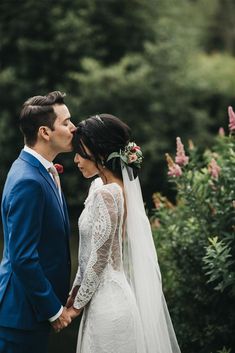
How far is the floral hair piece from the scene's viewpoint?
3.98 m

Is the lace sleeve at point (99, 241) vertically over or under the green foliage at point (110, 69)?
under

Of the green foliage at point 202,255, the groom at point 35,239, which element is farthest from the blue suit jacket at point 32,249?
the green foliage at point 202,255

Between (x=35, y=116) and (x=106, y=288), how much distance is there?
1.13m

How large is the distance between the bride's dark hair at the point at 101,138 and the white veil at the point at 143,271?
0.42 feet

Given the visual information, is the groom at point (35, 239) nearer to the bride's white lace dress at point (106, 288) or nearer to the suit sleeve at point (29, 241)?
the suit sleeve at point (29, 241)

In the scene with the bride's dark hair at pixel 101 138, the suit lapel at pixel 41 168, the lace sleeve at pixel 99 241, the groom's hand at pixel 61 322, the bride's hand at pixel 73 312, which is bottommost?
the groom's hand at pixel 61 322

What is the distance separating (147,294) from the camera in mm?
4113

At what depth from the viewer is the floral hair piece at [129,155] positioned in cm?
398

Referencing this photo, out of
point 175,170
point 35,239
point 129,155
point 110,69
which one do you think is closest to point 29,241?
point 35,239

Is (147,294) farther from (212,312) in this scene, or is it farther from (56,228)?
(212,312)

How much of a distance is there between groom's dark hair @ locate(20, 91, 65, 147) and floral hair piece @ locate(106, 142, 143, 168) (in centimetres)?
43

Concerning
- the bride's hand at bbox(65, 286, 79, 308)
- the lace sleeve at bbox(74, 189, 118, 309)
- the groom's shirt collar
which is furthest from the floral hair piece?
the bride's hand at bbox(65, 286, 79, 308)

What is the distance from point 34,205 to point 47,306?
578mm

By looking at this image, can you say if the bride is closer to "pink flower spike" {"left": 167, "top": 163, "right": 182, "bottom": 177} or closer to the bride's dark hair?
the bride's dark hair
